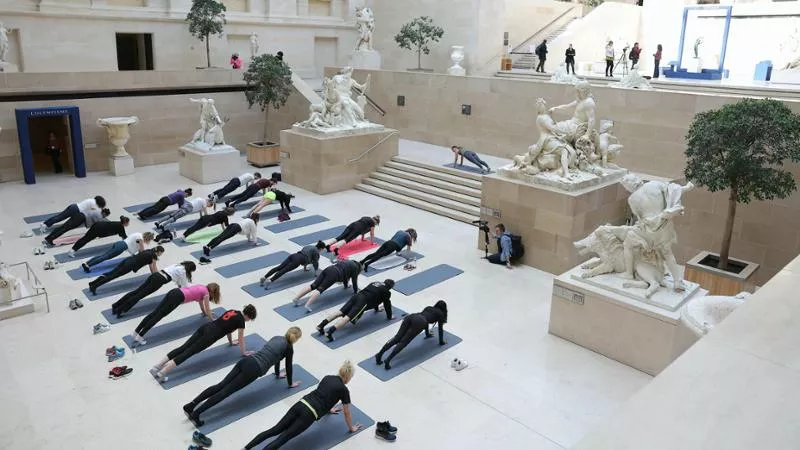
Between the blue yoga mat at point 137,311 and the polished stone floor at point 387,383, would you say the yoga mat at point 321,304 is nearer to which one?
the polished stone floor at point 387,383

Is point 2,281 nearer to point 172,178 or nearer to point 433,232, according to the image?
point 433,232

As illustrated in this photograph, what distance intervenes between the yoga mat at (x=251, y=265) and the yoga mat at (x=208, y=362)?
2.49m

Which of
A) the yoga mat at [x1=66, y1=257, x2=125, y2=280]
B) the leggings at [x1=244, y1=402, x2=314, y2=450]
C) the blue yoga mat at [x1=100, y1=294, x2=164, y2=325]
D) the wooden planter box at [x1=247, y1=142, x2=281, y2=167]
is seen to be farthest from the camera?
the wooden planter box at [x1=247, y1=142, x2=281, y2=167]

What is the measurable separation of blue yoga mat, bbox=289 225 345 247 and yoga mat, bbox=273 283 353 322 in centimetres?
245

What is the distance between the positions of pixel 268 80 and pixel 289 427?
14.4 meters

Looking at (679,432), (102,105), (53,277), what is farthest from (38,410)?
Result: (102,105)

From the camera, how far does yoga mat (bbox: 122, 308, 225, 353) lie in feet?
26.7

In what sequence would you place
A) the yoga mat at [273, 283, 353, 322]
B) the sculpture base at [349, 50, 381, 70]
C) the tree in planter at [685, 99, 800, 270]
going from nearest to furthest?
the yoga mat at [273, 283, 353, 322]
the tree in planter at [685, 99, 800, 270]
the sculpture base at [349, 50, 381, 70]

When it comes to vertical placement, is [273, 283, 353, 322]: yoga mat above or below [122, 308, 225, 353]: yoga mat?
above

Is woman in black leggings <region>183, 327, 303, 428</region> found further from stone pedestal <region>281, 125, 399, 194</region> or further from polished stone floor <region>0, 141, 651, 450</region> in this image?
stone pedestal <region>281, 125, 399, 194</region>

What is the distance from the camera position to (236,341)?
8156mm

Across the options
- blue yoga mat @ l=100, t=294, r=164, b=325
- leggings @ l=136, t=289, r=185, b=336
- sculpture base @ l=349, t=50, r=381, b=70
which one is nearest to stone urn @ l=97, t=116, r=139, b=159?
blue yoga mat @ l=100, t=294, r=164, b=325

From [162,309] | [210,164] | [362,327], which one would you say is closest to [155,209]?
[210,164]

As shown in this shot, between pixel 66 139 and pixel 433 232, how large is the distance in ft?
39.4
